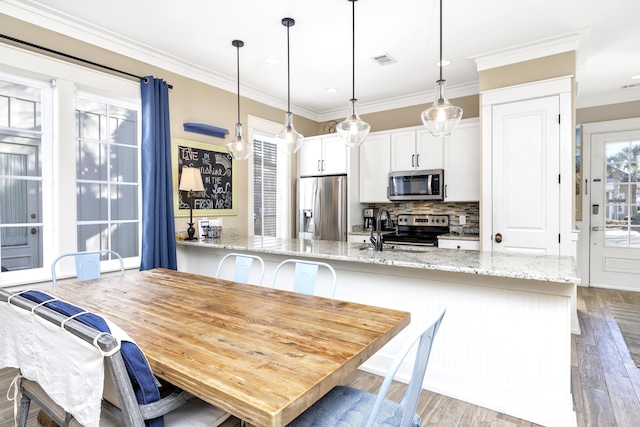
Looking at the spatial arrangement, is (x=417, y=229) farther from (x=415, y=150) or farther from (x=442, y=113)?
(x=442, y=113)

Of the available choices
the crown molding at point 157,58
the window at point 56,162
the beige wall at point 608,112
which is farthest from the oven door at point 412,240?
the beige wall at point 608,112

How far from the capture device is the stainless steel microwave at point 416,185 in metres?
4.27

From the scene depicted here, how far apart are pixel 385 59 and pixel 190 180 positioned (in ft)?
A: 7.70

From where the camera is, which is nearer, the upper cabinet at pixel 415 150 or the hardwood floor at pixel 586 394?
the hardwood floor at pixel 586 394

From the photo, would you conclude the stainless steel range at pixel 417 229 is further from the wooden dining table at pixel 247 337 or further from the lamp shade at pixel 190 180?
the wooden dining table at pixel 247 337

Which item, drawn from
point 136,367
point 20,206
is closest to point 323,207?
point 20,206

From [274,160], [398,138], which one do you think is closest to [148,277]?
[274,160]

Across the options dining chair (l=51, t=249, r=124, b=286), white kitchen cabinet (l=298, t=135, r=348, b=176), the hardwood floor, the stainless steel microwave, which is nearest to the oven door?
the stainless steel microwave

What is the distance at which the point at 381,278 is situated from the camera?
2.45 m

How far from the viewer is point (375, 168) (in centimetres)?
482

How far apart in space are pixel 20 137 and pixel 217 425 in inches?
110

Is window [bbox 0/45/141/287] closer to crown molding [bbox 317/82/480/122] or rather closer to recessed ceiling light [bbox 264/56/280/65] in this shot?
recessed ceiling light [bbox 264/56/280/65]

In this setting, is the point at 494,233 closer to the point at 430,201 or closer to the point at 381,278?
the point at 430,201

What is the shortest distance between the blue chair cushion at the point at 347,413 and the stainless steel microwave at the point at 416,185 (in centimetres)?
333
